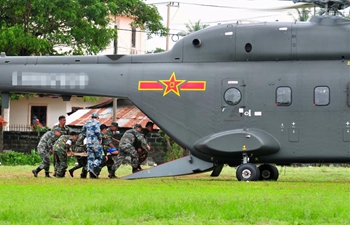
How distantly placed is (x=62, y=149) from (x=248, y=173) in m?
5.80

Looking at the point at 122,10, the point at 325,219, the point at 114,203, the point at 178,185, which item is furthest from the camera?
the point at 122,10

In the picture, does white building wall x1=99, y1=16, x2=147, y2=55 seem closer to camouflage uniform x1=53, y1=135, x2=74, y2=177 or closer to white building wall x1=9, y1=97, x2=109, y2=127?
white building wall x1=9, y1=97, x2=109, y2=127

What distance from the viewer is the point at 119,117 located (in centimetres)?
4866

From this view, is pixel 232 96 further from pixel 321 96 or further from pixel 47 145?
pixel 47 145

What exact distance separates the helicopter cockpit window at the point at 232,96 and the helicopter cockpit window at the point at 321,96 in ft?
6.69

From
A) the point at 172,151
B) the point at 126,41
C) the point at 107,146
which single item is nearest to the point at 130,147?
the point at 107,146

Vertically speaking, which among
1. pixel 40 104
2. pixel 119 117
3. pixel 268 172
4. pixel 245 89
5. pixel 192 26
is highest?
pixel 192 26

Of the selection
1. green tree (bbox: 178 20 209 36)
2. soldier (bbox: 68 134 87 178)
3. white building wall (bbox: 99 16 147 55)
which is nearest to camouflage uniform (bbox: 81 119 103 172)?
soldier (bbox: 68 134 87 178)

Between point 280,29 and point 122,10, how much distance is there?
21578 millimetres

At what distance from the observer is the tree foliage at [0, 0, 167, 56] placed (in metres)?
36.8

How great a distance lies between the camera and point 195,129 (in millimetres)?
22516

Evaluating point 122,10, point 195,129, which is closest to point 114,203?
point 195,129

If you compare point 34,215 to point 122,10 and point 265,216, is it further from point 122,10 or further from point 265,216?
point 122,10

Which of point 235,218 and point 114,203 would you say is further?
point 114,203
